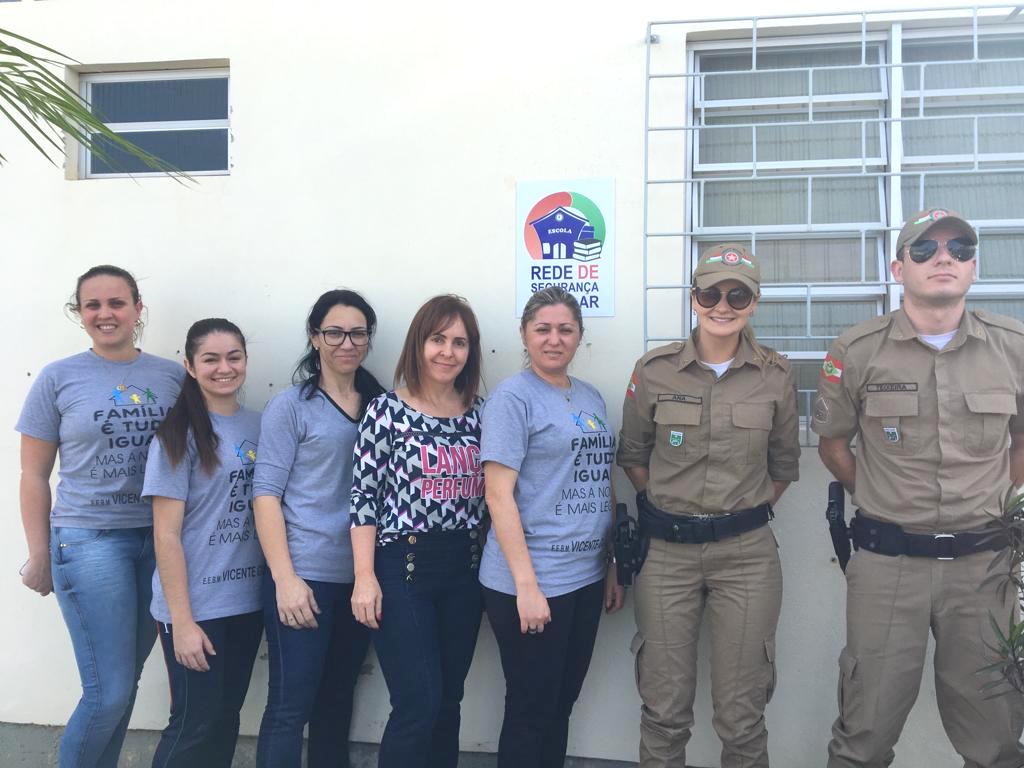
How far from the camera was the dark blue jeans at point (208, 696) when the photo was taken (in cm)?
275

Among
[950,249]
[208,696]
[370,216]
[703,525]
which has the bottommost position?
[208,696]

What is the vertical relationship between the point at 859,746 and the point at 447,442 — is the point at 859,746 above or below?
below

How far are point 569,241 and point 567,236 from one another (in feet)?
0.07

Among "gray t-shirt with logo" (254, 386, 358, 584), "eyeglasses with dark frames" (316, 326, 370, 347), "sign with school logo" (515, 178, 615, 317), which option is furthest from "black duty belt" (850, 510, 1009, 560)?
"eyeglasses with dark frames" (316, 326, 370, 347)

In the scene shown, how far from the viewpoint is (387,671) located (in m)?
2.74

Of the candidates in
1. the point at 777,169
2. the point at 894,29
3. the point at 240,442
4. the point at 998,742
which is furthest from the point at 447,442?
the point at 894,29

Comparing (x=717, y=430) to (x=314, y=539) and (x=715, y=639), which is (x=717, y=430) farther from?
(x=314, y=539)

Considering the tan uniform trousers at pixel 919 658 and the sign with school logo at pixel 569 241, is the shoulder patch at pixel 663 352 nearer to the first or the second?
the sign with school logo at pixel 569 241

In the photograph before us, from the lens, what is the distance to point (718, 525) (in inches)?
110

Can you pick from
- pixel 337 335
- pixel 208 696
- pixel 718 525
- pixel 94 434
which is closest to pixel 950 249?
pixel 718 525

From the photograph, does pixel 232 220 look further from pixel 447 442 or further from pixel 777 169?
pixel 777 169

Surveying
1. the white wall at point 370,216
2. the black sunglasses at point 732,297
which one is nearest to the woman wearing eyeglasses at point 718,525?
the black sunglasses at point 732,297

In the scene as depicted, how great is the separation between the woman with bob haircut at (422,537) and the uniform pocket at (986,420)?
156cm

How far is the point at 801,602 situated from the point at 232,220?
8.99 feet
